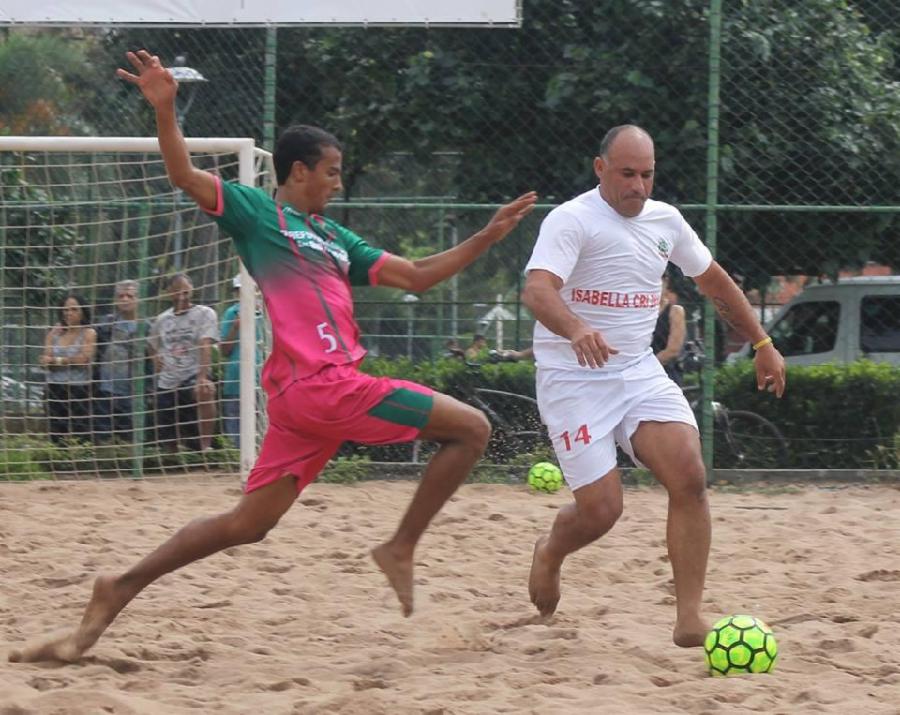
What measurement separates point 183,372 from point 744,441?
4.07m

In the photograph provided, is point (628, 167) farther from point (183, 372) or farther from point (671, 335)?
point (183, 372)

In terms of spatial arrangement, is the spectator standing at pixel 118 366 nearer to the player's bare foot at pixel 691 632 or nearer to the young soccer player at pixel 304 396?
the young soccer player at pixel 304 396

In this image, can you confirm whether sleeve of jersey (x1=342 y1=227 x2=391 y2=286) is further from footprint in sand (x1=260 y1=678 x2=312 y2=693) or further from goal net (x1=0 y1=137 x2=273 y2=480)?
goal net (x1=0 y1=137 x2=273 y2=480)

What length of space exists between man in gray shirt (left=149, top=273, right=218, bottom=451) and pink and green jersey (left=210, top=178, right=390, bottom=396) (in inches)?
206

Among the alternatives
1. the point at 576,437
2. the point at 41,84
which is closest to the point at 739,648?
the point at 576,437

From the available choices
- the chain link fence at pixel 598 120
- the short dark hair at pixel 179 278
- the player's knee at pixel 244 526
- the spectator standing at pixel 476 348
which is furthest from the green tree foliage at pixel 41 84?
the player's knee at pixel 244 526

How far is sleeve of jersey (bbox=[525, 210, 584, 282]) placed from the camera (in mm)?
5363

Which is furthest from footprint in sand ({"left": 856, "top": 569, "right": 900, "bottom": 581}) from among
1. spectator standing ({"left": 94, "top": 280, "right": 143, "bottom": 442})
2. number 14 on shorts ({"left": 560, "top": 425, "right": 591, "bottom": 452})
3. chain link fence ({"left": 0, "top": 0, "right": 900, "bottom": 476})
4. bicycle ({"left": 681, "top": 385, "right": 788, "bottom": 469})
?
spectator standing ({"left": 94, "top": 280, "right": 143, "bottom": 442})

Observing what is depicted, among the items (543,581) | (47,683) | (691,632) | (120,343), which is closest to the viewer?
(47,683)

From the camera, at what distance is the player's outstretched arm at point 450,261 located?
16.8ft

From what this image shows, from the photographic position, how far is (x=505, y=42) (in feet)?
38.5

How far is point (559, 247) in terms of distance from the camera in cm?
539

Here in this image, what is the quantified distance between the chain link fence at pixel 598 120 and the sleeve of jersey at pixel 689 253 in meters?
4.35

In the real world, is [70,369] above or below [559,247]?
below
